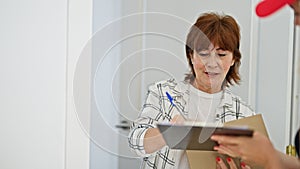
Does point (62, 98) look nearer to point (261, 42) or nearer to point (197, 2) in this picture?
point (197, 2)

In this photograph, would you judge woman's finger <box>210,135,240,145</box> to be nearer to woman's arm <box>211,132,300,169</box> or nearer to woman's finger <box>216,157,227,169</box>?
woman's arm <box>211,132,300,169</box>

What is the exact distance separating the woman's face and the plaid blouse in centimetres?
5

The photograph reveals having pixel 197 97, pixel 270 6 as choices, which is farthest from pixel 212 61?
pixel 270 6

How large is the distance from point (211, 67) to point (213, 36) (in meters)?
0.10

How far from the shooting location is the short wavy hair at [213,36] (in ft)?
4.39

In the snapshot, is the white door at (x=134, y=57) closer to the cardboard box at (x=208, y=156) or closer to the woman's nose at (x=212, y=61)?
the woman's nose at (x=212, y=61)

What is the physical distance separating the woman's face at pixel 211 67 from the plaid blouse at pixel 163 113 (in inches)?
1.8

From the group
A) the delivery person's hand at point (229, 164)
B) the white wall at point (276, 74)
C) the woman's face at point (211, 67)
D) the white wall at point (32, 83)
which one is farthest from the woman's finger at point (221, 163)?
the white wall at point (32, 83)

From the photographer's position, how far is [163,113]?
1.46m

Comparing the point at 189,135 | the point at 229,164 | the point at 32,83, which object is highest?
the point at 32,83

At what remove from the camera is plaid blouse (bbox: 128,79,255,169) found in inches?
57.2

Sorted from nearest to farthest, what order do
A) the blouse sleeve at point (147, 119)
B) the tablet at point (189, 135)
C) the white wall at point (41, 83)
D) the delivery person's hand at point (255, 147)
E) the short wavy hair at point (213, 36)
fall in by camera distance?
the delivery person's hand at point (255, 147)
the tablet at point (189, 135)
the short wavy hair at point (213, 36)
the blouse sleeve at point (147, 119)
the white wall at point (41, 83)

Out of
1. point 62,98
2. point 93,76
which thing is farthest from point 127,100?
point 62,98

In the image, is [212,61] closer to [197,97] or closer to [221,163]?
[197,97]
